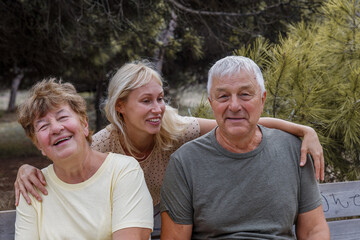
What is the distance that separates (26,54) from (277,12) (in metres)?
4.53

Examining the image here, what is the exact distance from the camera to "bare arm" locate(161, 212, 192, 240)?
2.15m

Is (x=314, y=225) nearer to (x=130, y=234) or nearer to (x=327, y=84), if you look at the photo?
(x=130, y=234)

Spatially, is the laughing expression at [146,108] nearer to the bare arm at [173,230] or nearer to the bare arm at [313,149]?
the bare arm at [173,230]

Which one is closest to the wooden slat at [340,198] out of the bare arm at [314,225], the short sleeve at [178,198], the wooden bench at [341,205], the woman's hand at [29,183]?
the wooden bench at [341,205]

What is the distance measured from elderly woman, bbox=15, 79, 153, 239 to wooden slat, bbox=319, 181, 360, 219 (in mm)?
1291

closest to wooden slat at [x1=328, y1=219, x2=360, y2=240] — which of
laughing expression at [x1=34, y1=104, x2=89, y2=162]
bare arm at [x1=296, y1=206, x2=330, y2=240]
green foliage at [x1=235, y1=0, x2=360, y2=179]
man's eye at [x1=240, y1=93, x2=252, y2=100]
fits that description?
green foliage at [x1=235, y1=0, x2=360, y2=179]

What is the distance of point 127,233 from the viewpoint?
1.96 meters

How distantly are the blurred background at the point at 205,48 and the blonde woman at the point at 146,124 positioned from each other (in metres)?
0.79

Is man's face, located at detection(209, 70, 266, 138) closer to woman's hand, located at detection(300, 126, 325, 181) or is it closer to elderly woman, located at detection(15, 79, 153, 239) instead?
woman's hand, located at detection(300, 126, 325, 181)

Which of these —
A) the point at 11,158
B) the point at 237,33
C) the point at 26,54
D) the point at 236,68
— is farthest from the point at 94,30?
the point at 236,68

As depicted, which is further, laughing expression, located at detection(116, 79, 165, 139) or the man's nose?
laughing expression, located at detection(116, 79, 165, 139)

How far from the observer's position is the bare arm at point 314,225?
85.1 inches

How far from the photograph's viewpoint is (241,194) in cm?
215

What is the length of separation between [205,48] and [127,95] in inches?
192
